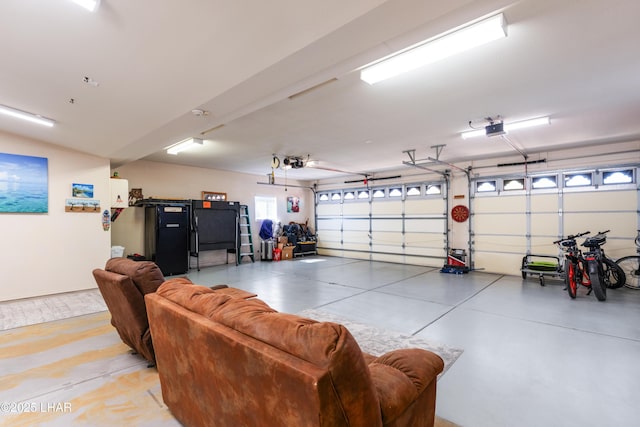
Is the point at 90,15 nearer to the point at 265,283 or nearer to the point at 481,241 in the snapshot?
the point at 265,283

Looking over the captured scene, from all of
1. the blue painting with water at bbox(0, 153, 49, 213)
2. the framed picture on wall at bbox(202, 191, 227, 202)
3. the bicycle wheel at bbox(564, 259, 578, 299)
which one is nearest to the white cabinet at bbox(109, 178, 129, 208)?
the blue painting with water at bbox(0, 153, 49, 213)

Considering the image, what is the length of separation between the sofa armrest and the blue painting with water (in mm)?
6197

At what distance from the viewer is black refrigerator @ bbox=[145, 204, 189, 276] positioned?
6750 millimetres

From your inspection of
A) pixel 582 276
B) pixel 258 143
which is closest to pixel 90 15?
pixel 258 143

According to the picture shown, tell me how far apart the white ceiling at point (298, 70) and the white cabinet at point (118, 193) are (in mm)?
897

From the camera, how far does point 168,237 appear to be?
6.88m

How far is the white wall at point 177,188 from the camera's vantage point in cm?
700

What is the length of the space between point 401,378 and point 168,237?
680cm

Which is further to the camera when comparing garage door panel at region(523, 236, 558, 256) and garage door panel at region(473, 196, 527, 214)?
garage door panel at region(473, 196, 527, 214)

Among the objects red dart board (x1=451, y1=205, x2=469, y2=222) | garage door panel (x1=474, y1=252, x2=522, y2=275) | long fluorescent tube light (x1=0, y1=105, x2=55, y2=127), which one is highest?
long fluorescent tube light (x1=0, y1=105, x2=55, y2=127)

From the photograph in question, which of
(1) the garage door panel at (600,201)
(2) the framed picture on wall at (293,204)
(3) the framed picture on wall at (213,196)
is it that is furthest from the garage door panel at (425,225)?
(3) the framed picture on wall at (213,196)

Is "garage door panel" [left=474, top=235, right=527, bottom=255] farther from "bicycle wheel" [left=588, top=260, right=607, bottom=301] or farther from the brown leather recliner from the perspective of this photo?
the brown leather recliner

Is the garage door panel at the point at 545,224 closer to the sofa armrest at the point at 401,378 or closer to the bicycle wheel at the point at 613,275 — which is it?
the bicycle wheel at the point at 613,275

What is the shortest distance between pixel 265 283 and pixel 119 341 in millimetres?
3082
